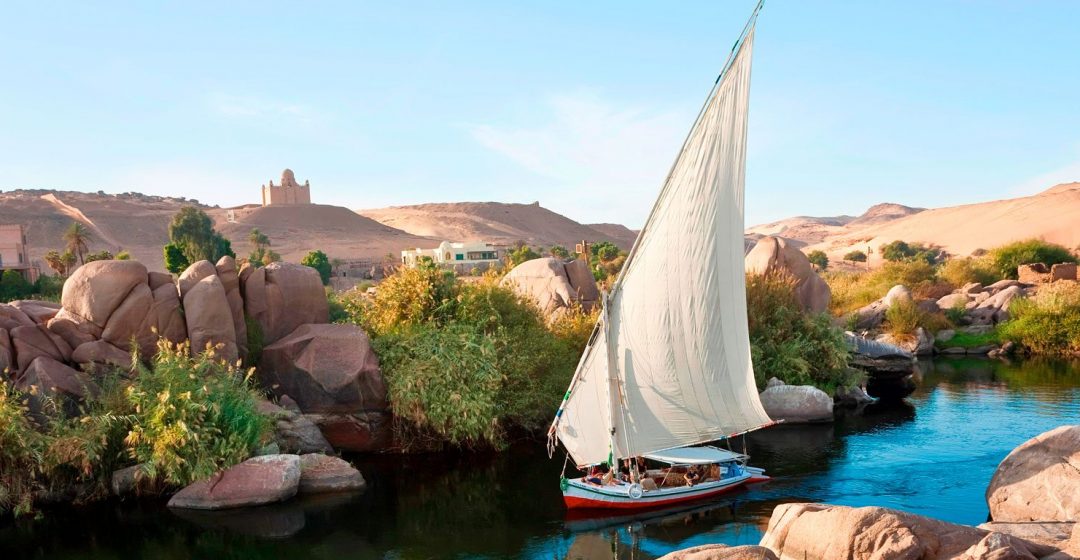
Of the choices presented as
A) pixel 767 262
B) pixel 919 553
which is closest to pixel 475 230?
pixel 767 262

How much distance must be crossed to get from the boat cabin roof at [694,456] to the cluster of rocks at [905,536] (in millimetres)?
4888

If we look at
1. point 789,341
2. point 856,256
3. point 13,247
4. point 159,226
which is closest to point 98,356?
point 789,341

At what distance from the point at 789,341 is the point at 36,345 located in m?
19.3

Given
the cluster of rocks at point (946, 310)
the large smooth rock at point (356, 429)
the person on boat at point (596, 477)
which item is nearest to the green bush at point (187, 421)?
the large smooth rock at point (356, 429)

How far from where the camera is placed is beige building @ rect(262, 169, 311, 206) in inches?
5231

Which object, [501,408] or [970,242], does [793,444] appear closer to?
[501,408]

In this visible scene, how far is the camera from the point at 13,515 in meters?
14.8

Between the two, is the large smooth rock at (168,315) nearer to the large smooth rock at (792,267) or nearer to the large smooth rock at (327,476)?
the large smooth rock at (327,476)

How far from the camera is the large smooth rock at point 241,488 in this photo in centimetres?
1502

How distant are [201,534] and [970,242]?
96850 millimetres

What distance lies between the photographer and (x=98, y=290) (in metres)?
17.1

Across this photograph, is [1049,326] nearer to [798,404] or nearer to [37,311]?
[798,404]

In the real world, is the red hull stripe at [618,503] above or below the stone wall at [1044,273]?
below

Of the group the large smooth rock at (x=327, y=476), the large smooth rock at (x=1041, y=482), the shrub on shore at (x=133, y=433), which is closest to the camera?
the large smooth rock at (x=1041, y=482)
